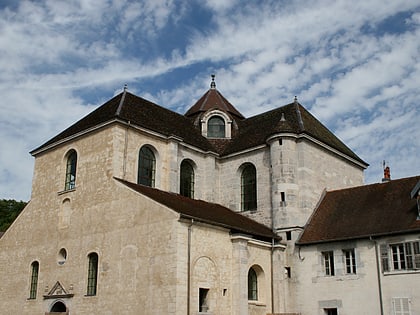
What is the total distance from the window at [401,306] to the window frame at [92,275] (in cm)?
1185

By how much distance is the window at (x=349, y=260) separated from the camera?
70.3ft

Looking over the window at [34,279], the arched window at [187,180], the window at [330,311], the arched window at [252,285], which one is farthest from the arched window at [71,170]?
the window at [330,311]

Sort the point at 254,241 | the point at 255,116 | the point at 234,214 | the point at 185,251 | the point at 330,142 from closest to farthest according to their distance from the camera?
the point at 185,251 → the point at 254,241 → the point at 234,214 → the point at 330,142 → the point at 255,116

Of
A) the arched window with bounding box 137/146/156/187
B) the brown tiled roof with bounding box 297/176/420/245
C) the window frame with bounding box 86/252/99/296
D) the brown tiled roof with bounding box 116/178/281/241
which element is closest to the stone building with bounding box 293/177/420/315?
the brown tiled roof with bounding box 297/176/420/245

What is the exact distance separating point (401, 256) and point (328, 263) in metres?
3.25

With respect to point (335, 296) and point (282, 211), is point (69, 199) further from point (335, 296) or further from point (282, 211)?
point (335, 296)

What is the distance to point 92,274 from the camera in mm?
21484

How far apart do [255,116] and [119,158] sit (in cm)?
1032

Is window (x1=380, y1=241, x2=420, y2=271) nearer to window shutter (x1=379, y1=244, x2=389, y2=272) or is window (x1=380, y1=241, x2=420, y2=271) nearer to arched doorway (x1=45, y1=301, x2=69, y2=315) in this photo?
window shutter (x1=379, y1=244, x2=389, y2=272)

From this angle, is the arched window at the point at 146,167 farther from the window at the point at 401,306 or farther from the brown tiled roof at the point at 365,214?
the window at the point at 401,306

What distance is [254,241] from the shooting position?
2169cm

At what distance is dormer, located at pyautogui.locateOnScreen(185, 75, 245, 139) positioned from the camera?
29.7m

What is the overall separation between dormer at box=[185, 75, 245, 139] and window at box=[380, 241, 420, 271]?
39.2 ft

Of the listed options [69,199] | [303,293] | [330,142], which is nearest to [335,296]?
[303,293]
